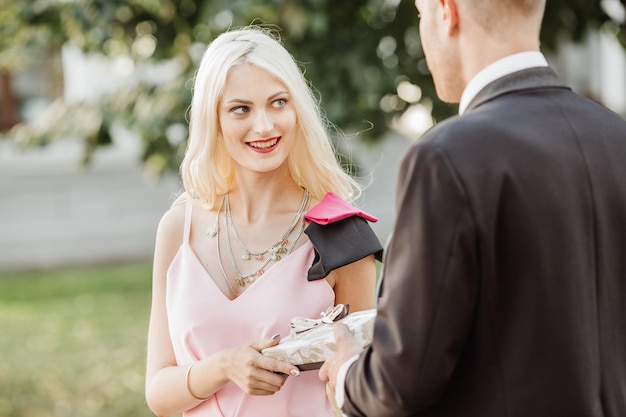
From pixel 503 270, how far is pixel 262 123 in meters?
1.10

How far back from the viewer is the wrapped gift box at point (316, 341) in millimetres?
2193

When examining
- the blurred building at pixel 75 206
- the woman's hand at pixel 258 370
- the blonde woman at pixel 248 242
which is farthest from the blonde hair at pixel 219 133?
the blurred building at pixel 75 206

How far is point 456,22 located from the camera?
6.46ft

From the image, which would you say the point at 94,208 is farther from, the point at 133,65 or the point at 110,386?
the point at 133,65

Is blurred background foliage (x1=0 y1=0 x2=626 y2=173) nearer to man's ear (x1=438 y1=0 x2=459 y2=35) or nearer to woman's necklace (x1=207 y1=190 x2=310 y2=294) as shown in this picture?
woman's necklace (x1=207 y1=190 x2=310 y2=294)

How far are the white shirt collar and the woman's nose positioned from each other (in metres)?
0.88

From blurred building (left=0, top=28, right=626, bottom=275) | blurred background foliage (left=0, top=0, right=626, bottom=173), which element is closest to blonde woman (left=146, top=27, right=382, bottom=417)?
blurred background foliage (left=0, top=0, right=626, bottom=173)

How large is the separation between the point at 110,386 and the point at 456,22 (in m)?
6.69

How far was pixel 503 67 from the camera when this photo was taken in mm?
1954

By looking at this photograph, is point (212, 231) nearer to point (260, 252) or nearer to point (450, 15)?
point (260, 252)

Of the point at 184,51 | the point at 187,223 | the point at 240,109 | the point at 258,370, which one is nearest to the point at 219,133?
the point at 240,109

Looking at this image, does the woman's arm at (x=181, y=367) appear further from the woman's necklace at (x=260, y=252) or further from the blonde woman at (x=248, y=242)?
the woman's necklace at (x=260, y=252)

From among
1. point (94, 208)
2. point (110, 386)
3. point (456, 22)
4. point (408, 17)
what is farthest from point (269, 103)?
point (94, 208)

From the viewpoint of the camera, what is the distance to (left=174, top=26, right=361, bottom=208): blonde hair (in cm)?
280
